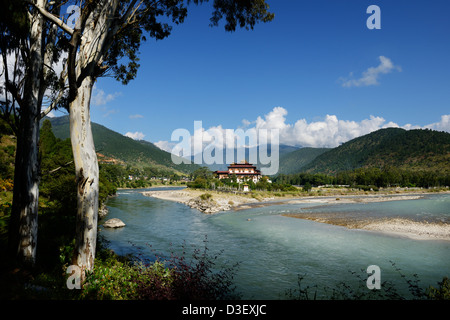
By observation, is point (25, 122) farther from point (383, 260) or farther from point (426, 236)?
point (426, 236)

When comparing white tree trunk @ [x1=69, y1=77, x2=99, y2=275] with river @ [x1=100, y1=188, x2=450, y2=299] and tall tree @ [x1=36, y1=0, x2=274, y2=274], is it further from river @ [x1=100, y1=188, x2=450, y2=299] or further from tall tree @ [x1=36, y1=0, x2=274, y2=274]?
river @ [x1=100, y1=188, x2=450, y2=299]

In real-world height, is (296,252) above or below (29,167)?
below

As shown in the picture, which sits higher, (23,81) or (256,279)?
(23,81)

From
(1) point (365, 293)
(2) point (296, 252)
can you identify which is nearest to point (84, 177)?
(1) point (365, 293)

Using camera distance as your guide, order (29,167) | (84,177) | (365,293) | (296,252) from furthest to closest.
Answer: (296,252)
(365,293)
(29,167)
(84,177)

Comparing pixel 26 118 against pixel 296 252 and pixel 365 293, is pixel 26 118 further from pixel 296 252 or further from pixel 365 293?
pixel 296 252

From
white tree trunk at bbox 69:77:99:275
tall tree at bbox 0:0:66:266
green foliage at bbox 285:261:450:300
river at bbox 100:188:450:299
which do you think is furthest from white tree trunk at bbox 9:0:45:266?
green foliage at bbox 285:261:450:300

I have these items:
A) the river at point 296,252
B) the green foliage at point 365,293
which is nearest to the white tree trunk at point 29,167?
the river at point 296,252

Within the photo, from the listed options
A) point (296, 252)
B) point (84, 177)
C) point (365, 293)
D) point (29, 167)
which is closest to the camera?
point (84, 177)

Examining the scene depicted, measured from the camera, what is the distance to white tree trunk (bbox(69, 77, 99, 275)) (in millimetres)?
6410

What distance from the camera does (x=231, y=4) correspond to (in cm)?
1012

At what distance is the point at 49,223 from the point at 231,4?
1366cm

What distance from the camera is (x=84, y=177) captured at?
21.2ft
